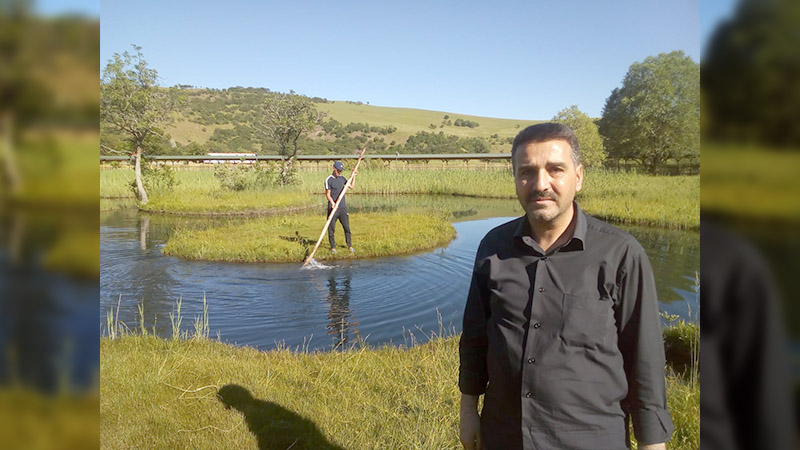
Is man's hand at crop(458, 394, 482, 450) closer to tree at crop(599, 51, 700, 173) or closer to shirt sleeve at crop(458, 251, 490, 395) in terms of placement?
shirt sleeve at crop(458, 251, 490, 395)

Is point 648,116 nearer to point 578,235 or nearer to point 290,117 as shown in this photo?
point 578,235

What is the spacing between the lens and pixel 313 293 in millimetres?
9711

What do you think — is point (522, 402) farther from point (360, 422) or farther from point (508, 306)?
point (360, 422)

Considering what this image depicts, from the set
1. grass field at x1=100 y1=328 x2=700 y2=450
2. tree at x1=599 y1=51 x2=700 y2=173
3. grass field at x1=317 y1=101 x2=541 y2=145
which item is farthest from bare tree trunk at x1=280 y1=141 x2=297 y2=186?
grass field at x1=317 y1=101 x2=541 y2=145

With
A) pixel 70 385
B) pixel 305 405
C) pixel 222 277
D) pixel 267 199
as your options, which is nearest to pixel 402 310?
pixel 222 277

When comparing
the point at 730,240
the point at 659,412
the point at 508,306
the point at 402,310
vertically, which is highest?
the point at 730,240

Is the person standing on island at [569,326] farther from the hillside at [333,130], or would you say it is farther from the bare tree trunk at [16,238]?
the hillside at [333,130]

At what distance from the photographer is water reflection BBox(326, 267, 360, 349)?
7.39 meters

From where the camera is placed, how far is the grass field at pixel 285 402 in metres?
3.42

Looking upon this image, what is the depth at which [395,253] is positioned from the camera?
1345 centimetres

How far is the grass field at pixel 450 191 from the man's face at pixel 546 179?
4.03 m

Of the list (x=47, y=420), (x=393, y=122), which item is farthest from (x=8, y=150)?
(x=393, y=122)

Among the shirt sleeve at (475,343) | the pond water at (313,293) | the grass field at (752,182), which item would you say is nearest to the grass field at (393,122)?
the pond water at (313,293)

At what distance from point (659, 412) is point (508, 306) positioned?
55 cm
